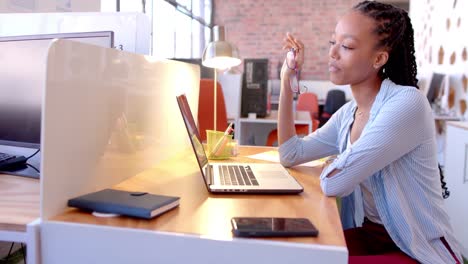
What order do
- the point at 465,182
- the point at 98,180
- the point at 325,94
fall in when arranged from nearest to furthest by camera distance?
the point at 98,180 → the point at 465,182 → the point at 325,94

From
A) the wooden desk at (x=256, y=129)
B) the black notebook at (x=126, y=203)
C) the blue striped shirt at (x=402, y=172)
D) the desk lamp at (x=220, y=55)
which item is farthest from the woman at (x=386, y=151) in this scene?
the wooden desk at (x=256, y=129)

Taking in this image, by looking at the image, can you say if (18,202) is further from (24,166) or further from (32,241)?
(24,166)

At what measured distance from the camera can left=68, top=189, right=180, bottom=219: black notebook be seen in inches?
31.8

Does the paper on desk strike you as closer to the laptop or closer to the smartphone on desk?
the laptop

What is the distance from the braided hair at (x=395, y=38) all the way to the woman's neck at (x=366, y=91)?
3cm

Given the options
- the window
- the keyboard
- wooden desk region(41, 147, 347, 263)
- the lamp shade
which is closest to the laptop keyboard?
wooden desk region(41, 147, 347, 263)

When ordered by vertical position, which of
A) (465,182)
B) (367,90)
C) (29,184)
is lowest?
(465,182)

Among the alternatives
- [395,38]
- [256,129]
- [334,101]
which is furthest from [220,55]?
[334,101]

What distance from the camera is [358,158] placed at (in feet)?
3.31

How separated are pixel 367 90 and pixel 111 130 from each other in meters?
0.73

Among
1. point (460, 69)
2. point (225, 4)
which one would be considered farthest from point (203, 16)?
point (460, 69)

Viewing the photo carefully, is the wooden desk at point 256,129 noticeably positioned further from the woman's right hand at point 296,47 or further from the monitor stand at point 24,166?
the monitor stand at point 24,166

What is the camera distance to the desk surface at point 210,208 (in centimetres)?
78

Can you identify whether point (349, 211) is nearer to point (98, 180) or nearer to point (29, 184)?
point (98, 180)
